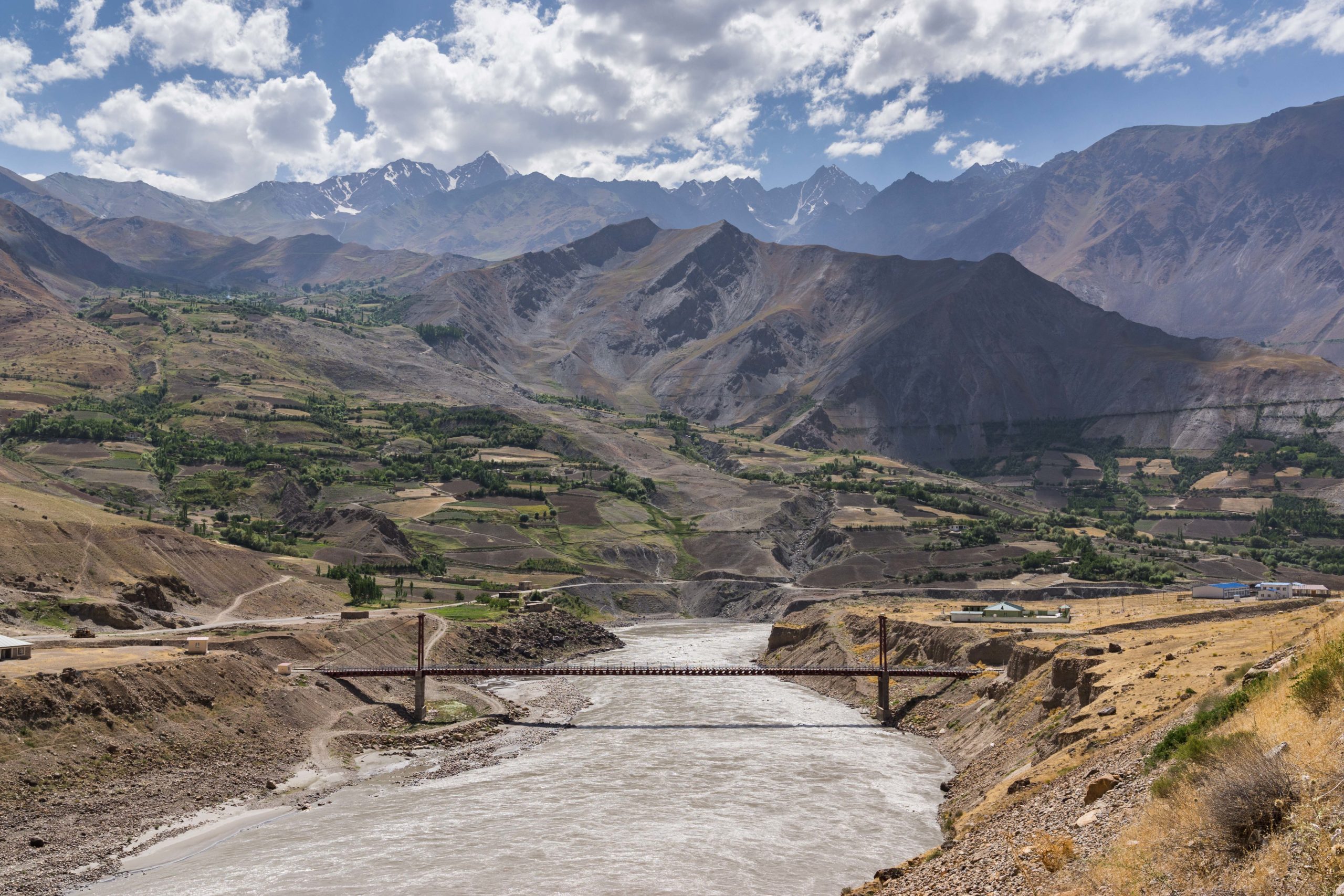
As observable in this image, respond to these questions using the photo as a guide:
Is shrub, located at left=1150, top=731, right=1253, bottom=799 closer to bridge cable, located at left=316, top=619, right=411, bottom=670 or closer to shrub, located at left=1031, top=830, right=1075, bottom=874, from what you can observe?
shrub, located at left=1031, top=830, right=1075, bottom=874

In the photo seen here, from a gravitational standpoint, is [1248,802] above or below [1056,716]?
above

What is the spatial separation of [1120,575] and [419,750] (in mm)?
154158

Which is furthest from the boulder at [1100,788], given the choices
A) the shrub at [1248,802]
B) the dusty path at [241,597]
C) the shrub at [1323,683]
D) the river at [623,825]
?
the dusty path at [241,597]

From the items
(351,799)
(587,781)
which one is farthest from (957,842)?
(351,799)

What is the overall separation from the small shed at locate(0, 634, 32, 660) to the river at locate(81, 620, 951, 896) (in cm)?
2641

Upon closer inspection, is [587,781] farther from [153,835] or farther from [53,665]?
[53,665]

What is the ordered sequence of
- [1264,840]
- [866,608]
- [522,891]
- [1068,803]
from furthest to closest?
[866,608]
[522,891]
[1068,803]
[1264,840]

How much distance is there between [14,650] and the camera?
72.8m

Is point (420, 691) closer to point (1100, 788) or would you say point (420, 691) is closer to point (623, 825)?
point (623, 825)

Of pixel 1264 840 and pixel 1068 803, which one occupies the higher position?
pixel 1264 840

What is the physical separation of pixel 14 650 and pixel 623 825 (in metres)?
47.7

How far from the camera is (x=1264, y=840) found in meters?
23.8

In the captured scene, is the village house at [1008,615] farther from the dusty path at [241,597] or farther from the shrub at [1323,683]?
the shrub at [1323,683]

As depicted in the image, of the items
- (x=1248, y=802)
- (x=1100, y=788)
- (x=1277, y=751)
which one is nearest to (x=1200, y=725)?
(x=1100, y=788)
